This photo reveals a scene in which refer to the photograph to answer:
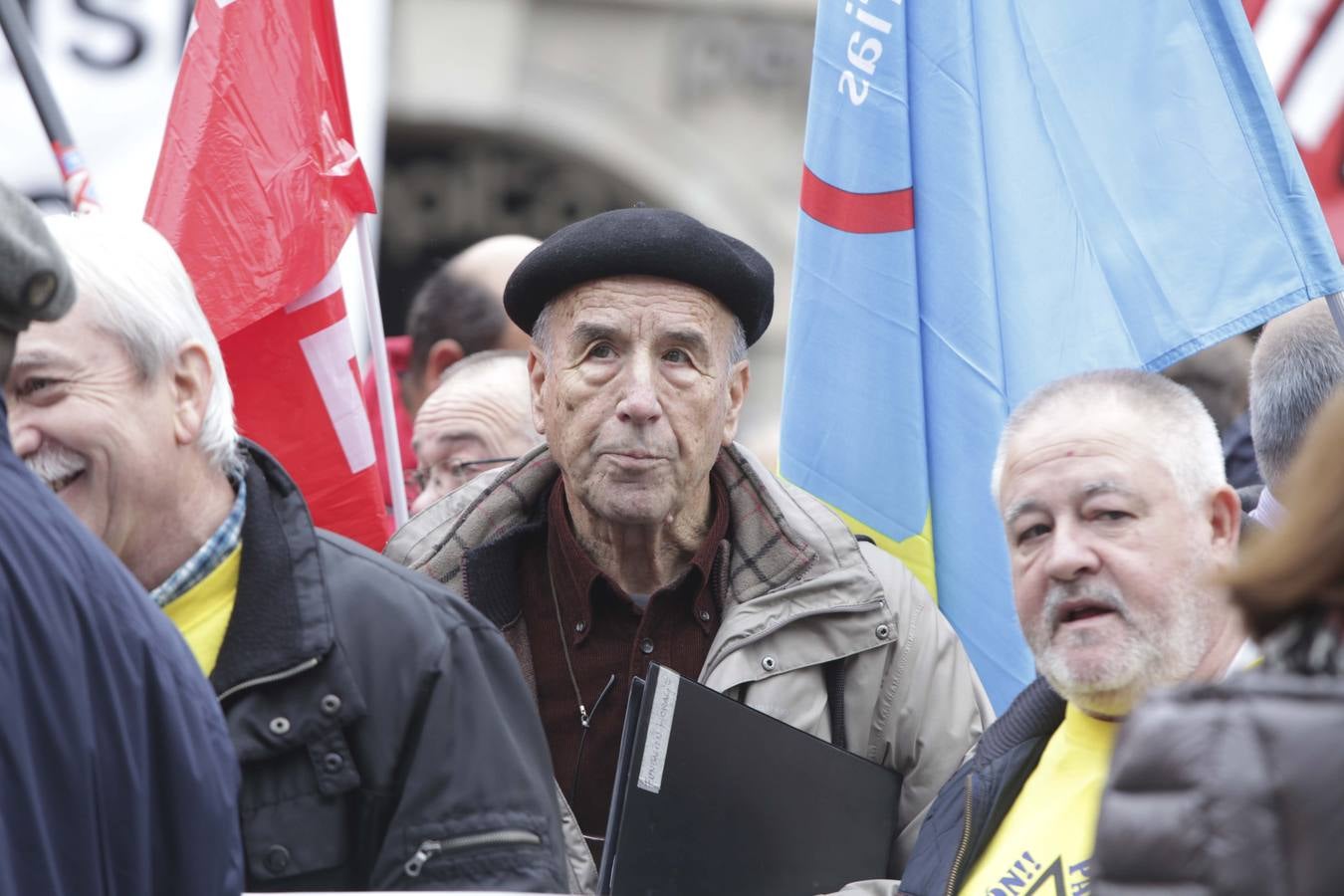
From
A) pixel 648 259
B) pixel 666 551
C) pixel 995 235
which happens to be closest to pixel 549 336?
pixel 648 259

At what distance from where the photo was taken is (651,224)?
12.0ft

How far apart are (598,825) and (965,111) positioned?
1.53m

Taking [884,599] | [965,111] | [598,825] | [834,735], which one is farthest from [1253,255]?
[598,825]

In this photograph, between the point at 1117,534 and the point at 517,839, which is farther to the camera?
the point at 1117,534

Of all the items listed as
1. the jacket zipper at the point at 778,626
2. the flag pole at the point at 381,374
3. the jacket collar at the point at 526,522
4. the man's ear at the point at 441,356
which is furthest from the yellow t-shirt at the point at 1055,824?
the man's ear at the point at 441,356

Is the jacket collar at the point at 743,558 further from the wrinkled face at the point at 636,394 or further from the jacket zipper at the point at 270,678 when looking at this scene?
the jacket zipper at the point at 270,678

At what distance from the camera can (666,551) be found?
363cm

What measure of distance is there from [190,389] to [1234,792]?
68.6 inches

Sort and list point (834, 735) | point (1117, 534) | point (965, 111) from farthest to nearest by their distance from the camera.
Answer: point (965, 111) < point (834, 735) < point (1117, 534)

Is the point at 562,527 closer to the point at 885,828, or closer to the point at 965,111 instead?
the point at 885,828

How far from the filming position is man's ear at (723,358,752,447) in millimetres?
3742

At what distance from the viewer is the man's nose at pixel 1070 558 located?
118 inches

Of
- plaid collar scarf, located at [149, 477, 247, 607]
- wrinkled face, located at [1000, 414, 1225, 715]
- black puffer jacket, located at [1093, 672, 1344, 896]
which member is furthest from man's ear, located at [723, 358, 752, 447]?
black puffer jacket, located at [1093, 672, 1344, 896]

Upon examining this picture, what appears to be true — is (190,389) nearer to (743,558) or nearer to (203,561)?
(203,561)
